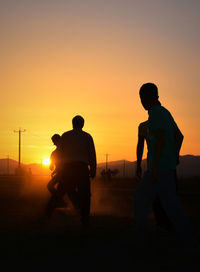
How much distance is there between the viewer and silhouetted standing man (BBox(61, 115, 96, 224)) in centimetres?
945

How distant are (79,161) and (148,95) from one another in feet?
10.3

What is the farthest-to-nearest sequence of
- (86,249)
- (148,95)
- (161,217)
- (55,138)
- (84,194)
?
(55,138)
(84,194)
(161,217)
(148,95)
(86,249)

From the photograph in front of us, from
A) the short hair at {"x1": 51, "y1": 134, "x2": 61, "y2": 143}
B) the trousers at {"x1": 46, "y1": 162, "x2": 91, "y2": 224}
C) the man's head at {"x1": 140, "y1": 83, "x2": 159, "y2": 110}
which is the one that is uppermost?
the man's head at {"x1": 140, "y1": 83, "x2": 159, "y2": 110}

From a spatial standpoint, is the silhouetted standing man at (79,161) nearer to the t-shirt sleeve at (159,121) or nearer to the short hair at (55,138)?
the short hair at (55,138)

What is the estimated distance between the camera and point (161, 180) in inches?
245

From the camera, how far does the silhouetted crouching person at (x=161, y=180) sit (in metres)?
6.15

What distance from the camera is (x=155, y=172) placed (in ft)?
20.2

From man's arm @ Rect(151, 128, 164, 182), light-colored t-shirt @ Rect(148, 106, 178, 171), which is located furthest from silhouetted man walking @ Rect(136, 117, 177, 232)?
man's arm @ Rect(151, 128, 164, 182)

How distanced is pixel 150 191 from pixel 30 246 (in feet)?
5.34

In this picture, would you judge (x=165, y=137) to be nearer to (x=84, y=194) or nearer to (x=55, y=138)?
(x=84, y=194)

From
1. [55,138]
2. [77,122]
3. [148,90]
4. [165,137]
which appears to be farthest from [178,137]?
[55,138]

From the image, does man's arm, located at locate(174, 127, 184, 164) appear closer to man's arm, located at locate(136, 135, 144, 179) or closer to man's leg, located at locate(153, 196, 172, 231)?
man's arm, located at locate(136, 135, 144, 179)

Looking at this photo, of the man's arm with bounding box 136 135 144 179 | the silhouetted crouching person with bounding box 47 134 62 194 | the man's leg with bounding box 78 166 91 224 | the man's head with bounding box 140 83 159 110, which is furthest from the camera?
the silhouetted crouching person with bounding box 47 134 62 194

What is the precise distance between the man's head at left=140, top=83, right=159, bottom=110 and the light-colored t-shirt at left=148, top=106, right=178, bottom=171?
8.8 inches
